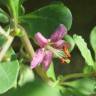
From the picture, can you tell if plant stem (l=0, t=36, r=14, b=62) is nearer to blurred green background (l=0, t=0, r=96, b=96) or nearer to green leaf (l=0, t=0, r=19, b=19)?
green leaf (l=0, t=0, r=19, b=19)

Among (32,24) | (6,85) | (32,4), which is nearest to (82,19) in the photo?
(32,4)

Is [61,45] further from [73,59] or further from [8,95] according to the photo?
[73,59]

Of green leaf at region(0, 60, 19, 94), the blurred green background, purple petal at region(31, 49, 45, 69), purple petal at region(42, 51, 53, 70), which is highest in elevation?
green leaf at region(0, 60, 19, 94)

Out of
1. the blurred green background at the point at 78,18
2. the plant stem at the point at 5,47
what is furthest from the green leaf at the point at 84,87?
the blurred green background at the point at 78,18

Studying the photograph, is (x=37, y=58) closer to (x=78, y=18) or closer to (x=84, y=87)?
(x=84, y=87)

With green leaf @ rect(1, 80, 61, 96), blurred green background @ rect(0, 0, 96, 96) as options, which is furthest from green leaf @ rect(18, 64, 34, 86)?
blurred green background @ rect(0, 0, 96, 96)

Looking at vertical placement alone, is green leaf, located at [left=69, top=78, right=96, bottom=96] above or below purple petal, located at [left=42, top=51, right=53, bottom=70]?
below
